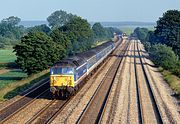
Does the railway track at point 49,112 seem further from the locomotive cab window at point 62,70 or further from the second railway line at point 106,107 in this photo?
the locomotive cab window at point 62,70

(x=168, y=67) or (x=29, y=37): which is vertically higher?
(x=29, y=37)

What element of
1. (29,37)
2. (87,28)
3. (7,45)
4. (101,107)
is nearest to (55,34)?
(29,37)

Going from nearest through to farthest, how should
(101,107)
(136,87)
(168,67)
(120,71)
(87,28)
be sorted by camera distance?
(101,107) < (136,87) < (120,71) < (168,67) < (87,28)

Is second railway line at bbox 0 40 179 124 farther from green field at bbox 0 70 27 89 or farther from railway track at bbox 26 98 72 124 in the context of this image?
green field at bbox 0 70 27 89

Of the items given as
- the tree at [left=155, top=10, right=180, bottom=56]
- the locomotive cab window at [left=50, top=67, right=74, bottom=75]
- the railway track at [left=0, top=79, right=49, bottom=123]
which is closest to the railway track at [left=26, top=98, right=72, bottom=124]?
the railway track at [left=0, top=79, right=49, bottom=123]

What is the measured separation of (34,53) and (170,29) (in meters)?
41.1

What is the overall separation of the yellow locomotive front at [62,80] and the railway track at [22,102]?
2144 mm

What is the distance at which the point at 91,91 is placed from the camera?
116ft

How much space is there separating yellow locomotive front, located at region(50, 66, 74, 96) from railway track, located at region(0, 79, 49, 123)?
7.03 feet

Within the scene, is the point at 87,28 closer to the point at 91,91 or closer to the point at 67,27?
the point at 67,27

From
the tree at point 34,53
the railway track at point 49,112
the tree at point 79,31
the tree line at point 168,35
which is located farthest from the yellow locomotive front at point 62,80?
the tree at point 79,31

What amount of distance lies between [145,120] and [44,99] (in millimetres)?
10130

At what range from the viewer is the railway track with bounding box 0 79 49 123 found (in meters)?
25.6

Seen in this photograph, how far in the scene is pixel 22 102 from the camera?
98.3 feet
